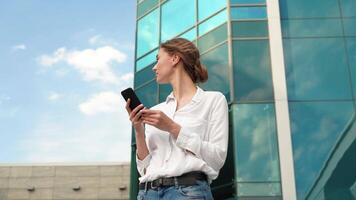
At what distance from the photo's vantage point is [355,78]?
12328 millimetres

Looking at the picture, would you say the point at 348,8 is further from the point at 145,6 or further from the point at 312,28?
the point at 145,6

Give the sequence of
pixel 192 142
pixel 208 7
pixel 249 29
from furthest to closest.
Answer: pixel 208 7 → pixel 249 29 → pixel 192 142

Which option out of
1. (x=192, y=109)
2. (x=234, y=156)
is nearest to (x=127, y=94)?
(x=192, y=109)

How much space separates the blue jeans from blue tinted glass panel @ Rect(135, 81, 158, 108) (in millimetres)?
11767

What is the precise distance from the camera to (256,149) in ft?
38.7

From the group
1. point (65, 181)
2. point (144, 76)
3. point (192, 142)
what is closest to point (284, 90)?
point (144, 76)

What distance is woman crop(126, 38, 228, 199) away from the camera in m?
2.46

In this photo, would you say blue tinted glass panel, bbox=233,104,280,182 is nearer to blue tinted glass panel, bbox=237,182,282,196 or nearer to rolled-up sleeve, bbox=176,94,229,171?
blue tinted glass panel, bbox=237,182,282,196

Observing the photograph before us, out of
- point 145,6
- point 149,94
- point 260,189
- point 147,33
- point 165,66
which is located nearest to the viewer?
point 165,66

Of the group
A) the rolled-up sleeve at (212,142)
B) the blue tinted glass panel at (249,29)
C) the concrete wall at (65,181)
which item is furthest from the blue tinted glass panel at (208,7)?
the rolled-up sleeve at (212,142)

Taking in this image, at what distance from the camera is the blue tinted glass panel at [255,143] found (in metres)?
11.5

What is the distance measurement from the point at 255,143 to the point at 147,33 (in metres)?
5.80

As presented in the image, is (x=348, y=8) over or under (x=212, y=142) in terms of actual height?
over

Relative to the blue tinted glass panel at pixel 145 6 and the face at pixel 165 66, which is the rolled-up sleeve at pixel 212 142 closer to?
the face at pixel 165 66
